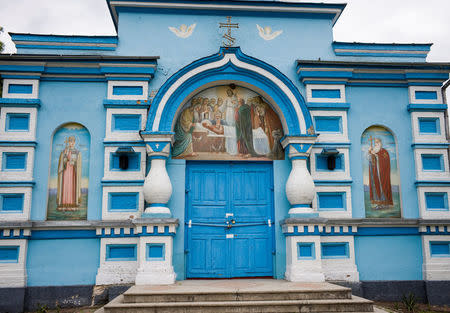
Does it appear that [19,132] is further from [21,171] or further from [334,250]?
[334,250]

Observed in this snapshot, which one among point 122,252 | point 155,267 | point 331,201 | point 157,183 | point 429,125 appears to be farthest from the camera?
point 429,125

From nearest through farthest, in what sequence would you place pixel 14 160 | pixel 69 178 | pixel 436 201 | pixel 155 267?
pixel 155 267, pixel 14 160, pixel 69 178, pixel 436 201

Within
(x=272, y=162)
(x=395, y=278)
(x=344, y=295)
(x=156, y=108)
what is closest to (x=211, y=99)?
(x=156, y=108)

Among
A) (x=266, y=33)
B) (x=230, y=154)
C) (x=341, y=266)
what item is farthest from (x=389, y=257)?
(x=266, y=33)

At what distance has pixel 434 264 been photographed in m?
7.76

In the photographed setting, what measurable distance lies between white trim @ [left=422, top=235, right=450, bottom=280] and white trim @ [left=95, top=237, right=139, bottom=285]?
209 inches

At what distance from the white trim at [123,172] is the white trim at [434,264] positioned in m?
5.43

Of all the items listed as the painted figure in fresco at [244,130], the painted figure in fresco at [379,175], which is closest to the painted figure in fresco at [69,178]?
the painted figure in fresco at [244,130]

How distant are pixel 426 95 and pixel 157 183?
5639 millimetres

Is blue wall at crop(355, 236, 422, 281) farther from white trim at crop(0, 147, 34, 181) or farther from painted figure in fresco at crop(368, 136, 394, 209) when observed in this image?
white trim at crop(0, 147, 34, 181)

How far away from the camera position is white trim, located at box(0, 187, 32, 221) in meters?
7.37

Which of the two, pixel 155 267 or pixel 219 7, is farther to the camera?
pixel 219 7

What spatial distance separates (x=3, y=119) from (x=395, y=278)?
7817 mm

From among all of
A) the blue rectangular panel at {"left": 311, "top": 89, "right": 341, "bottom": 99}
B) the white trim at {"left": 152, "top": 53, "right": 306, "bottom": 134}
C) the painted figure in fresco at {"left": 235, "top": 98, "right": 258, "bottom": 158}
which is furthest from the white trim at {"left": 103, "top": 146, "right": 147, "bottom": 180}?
the blue rectangular panel at {"left": 311, "top": 89, "right": 341, "bottom": 99}
